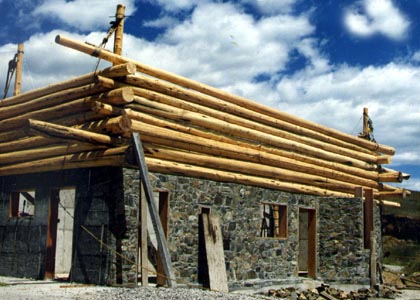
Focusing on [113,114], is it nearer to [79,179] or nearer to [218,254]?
[79,179]

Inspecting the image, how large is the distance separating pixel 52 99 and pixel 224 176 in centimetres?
520

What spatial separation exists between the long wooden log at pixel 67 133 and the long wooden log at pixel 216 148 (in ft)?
2.63

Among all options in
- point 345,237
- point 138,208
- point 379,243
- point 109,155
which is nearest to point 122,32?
point 109,155

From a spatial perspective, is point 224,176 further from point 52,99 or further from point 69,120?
point 52,99

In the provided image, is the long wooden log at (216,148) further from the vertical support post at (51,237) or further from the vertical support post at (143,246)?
the vertical support post at (51,237)

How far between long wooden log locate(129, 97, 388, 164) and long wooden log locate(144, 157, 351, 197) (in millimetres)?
1213

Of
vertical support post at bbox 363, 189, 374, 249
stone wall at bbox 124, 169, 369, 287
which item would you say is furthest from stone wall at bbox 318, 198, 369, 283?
vertical support post at bbox 363, 189, 374, 249

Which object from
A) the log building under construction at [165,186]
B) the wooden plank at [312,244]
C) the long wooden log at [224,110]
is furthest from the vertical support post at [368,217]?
the long wooden log at [224,110]

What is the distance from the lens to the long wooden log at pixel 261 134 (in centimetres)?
1526

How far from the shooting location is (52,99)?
16500 mm

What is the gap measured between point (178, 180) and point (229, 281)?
10.7 ft

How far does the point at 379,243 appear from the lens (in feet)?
74.4

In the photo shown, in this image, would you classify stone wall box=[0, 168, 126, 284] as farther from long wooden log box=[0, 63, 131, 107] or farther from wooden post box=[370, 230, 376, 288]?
wooden post box=[370, 230, 376, 288]

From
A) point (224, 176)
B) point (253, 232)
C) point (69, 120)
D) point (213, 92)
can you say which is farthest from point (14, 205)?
point (253, 232)
